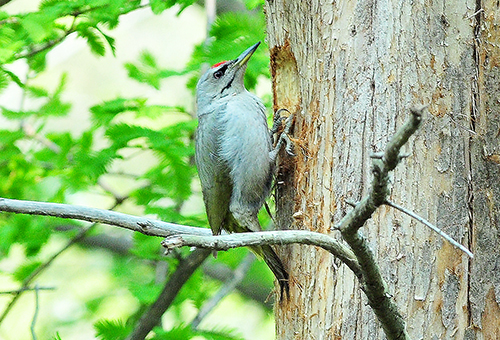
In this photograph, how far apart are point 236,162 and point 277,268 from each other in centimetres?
101

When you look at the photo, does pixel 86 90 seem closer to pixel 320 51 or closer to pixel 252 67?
pixel 252 67

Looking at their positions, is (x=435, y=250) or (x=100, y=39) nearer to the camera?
(x=435, y=250)

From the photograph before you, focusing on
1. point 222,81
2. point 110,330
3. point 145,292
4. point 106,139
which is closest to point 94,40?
point 106,139

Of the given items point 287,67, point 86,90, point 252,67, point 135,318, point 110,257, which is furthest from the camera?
point 86,90

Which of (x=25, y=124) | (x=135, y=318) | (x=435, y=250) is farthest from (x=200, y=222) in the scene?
(x=435, y=250)

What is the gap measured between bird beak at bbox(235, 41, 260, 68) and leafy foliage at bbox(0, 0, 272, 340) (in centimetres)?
9

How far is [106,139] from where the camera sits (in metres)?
4.63

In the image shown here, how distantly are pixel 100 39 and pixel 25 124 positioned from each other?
167 centimetres

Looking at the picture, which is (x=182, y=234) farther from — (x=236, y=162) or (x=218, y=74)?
(x=218, y=74)

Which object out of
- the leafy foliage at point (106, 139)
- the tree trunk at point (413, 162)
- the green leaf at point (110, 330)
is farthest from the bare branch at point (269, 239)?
the green leaf at point (110, 330)

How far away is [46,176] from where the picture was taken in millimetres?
5184

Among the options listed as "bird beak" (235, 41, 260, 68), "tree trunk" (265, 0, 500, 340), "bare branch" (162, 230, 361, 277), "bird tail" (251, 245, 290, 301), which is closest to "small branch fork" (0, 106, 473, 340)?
"bare branch" (162, 230, 361, 277)

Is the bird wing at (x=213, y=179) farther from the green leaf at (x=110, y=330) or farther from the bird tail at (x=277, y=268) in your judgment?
the green leaf at (x=110, y=330)

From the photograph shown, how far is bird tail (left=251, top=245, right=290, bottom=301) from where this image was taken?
3.14 meters
